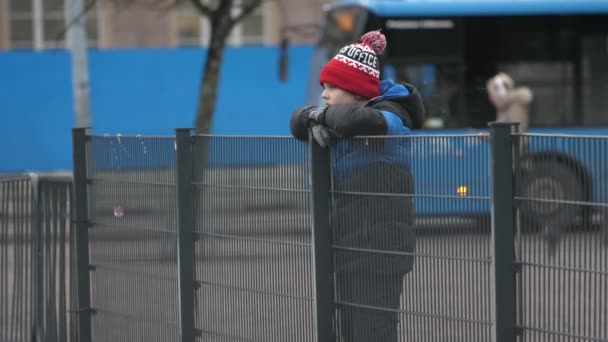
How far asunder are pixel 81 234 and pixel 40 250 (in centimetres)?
33

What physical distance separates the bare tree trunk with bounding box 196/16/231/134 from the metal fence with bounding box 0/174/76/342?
26.9 ft

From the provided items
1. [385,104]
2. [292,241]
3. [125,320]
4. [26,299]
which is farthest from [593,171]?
Result: [26,299]

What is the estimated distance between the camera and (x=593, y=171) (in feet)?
12.2

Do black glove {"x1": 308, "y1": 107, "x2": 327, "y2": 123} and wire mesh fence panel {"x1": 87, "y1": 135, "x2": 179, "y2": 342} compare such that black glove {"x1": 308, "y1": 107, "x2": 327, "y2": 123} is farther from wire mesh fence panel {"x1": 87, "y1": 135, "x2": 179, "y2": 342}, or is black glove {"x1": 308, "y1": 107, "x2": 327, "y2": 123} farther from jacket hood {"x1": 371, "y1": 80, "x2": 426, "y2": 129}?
wire mesh fence panel {"x1": 87, "y1": 135, "x2": 179, "y2": 342}

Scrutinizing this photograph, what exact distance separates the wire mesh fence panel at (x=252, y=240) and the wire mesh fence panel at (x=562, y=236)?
44.4 inches

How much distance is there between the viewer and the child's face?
4.81m

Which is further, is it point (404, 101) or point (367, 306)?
point (404, 101)

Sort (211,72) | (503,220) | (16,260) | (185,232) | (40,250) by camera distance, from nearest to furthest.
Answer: (503,220)
(185,232)
(40,250)
(16,260)
(211,72)

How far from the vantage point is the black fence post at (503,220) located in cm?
400

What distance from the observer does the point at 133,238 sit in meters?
5.96

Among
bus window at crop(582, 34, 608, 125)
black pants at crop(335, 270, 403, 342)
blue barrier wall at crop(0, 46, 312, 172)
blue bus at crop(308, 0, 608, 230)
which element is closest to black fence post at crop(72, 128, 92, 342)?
black pants at crop(335, 270, 403, 342)

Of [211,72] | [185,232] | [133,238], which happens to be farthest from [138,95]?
[185,232]

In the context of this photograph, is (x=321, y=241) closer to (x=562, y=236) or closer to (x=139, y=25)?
(x=562, y=236)

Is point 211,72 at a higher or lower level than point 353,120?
higher
